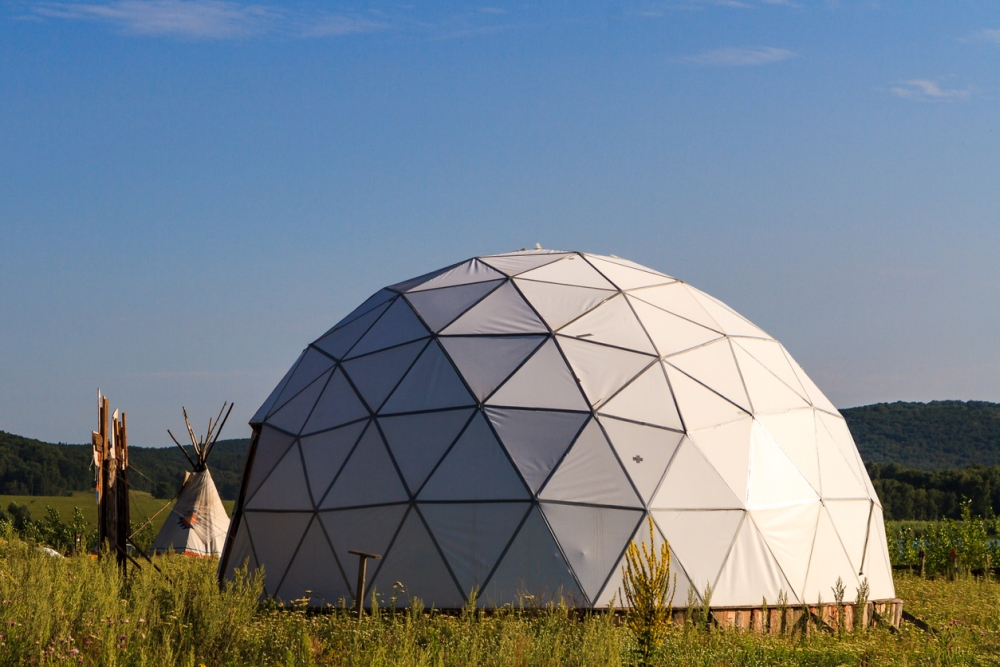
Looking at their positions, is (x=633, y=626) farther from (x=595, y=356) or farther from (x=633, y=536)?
(x=595, y=356)

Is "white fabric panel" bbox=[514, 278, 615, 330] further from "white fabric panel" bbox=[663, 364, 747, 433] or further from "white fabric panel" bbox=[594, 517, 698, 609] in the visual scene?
"white fabric panel" bbox=[594, 517, 698, 609]

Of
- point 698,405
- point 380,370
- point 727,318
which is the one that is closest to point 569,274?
point 727,318

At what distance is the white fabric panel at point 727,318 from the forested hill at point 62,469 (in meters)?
51.5

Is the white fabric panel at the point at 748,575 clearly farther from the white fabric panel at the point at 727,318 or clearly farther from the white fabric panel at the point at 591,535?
the white fabric panel at the point at 727,318

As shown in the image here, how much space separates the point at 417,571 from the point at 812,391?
753 centimetres

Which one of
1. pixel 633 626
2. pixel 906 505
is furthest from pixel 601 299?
pixel 906 505

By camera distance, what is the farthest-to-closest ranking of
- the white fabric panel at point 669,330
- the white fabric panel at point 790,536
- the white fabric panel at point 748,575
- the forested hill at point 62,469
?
1. the forested hill at point 62,469
2. the white fabric panel at point 669,330
3. the white fabric panel at point 790,536
4. the white fabric panel at point 748,575

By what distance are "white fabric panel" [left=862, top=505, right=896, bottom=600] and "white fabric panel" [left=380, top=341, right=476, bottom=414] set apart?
21.6ft

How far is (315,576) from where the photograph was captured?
11828 millimetres

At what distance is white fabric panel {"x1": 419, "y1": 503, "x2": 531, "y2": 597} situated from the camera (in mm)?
10969

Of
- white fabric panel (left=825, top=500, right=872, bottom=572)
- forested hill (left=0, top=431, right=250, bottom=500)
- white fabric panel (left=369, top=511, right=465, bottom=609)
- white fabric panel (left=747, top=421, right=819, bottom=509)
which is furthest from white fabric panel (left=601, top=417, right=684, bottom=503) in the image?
forested hill (left=0, top=431, right=250, bottom=500)

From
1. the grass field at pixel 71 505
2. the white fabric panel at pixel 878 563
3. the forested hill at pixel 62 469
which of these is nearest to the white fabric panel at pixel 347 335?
the white fabric panel at pixel 878 563

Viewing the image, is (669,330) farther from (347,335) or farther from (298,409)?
(298,409)

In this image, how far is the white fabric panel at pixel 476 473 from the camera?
11219 mm
